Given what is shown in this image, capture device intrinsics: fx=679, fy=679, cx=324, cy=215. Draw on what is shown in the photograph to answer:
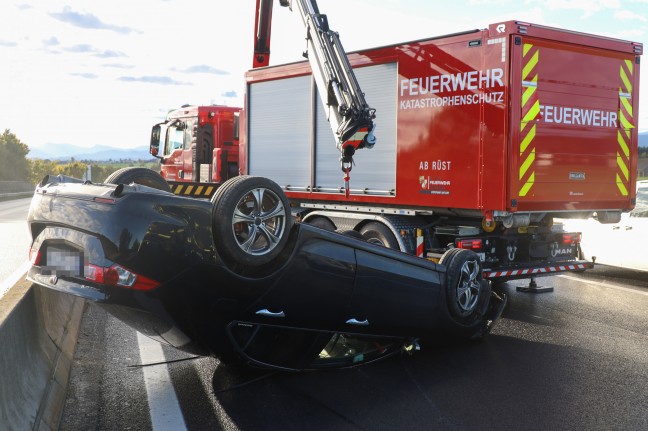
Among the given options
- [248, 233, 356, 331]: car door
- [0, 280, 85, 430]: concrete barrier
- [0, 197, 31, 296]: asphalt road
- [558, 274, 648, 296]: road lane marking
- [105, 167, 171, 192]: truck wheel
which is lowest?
[0, 197, 31, 296]: asphalt road

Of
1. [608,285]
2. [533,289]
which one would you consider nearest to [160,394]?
[533,289]

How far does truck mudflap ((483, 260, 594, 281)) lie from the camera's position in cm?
849

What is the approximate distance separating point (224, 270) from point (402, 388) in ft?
5.82

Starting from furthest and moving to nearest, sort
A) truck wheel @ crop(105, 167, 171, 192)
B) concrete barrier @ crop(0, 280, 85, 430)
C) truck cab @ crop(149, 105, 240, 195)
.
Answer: truck cab @ crop(149, 105, 240, 195)
truck wheel @ crop(105, 167, 171, 192)
concrete barrier @ crop(0, 280, 85, 430)

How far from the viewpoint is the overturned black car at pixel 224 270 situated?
168 inches

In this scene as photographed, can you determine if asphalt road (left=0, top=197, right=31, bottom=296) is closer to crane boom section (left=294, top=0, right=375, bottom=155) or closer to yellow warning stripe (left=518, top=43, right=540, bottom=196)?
crane boom section (left=294, top=0, right=375, bottom=155)

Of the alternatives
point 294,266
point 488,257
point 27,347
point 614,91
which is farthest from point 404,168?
point 27,347

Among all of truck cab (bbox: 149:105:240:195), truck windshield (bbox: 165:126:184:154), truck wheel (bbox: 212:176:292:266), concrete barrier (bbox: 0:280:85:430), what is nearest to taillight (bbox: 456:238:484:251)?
truck wheel (bbox: 212:176:292:266)

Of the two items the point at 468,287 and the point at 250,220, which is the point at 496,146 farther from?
the point at 250,220

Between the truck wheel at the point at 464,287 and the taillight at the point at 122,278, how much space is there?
281 cm

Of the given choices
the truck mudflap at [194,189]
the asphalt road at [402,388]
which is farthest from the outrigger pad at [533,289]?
the truck mudflap at [194,189]

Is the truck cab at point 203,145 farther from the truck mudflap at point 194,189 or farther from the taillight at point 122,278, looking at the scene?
the taillight at point 122,278

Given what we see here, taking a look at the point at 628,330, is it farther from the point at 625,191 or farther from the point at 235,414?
the point at 235,414

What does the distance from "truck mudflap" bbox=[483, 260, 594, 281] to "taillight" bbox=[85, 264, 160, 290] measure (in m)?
5.17
